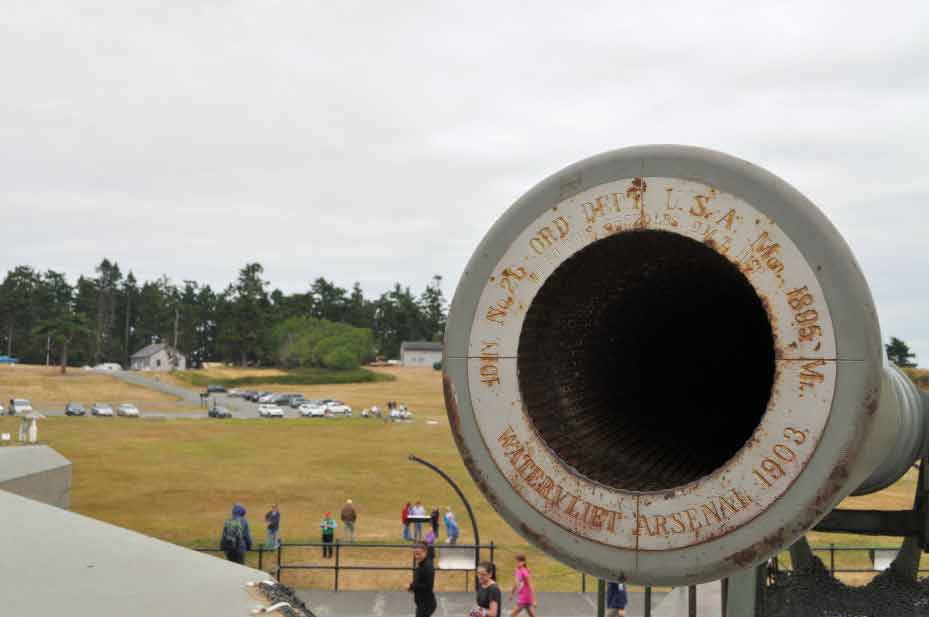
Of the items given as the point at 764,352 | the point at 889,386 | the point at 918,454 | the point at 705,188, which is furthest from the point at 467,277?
the point at 918,454

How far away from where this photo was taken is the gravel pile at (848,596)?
Result: 5.23 m

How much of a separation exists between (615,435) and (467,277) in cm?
70

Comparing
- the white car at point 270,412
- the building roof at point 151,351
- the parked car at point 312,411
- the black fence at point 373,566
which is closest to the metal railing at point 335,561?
the black fence at point 373,566

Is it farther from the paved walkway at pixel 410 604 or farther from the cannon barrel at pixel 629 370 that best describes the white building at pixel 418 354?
the cannon barrel at pixel 629 370

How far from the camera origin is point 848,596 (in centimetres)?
562

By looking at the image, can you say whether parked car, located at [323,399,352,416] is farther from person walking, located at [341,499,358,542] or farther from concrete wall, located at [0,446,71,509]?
concrete wall, located at [0,446,71,509]

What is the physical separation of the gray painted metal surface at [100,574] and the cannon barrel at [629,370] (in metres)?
2.38

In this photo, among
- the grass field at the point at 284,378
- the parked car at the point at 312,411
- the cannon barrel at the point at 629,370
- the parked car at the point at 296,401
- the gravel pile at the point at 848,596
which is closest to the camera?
the cannon barrel at the point at 629,370

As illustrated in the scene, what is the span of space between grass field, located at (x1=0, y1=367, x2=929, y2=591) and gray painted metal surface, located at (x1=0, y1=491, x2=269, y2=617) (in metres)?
5.49

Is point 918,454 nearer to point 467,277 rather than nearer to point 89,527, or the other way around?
point 467,277

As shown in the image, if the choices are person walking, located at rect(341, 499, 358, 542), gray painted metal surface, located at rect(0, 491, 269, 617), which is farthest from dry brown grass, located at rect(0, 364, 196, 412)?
gray painted metal surface, located at rect(0, 491, 269, 617)

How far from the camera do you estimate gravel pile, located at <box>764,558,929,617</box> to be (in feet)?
17.1

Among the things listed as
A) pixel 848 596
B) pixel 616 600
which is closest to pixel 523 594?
pixel 616 600

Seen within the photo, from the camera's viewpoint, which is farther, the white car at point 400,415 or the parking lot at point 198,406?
the parking lot at point 198,406
